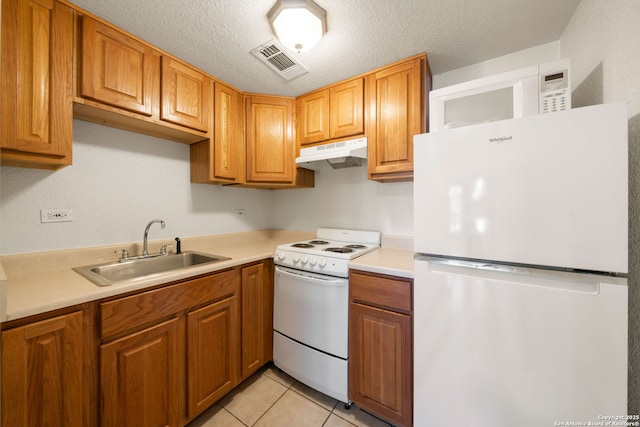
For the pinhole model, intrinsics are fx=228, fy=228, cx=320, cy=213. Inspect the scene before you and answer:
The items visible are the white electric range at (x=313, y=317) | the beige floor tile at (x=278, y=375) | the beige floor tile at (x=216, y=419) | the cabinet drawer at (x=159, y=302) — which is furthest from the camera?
the beige floor tile at (x=278, y=375)

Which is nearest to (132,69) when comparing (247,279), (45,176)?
(45,176)

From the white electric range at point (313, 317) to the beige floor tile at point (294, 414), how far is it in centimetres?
10

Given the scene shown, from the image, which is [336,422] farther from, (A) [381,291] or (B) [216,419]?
(A) [381,291]

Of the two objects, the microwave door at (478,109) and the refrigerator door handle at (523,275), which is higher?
the microwave door at (478,109)

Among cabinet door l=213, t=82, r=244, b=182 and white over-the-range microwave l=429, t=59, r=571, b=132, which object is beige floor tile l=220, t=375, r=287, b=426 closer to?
cabinet door l=213, t=82, r=244, b=182

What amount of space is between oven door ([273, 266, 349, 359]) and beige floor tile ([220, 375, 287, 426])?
365 mm

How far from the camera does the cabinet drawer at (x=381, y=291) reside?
1.22 metres

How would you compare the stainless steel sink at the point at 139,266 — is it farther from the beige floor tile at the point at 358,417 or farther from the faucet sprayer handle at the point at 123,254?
the beige floor tile at the point at 358,417

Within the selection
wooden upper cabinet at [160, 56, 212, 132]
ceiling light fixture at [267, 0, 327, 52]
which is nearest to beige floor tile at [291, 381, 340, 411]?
wooden upper cabinet at [160, 56, 212, 132]

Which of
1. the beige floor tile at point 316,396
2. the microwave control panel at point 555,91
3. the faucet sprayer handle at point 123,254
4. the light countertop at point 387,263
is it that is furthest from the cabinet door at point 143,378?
the microwave control panel at point 555,91

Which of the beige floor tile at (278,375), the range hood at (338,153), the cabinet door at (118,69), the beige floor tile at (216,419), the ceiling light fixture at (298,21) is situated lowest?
the beige floor tile at (278,375)

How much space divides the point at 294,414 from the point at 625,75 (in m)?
2.32

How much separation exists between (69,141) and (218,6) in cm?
99

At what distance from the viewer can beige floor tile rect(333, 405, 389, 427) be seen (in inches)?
53.3
